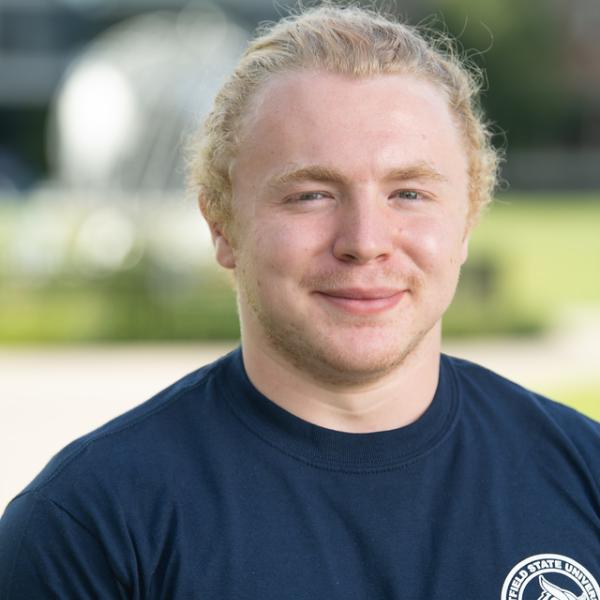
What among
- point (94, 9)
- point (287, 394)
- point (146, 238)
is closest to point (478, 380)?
point (287, 394)

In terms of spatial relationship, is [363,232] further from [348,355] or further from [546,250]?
[546,250]

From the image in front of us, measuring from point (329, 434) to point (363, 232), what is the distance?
37 centimetres

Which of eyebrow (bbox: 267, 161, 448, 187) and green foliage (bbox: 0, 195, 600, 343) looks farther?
green foliage (bbox: 0, 195, 600, 343)

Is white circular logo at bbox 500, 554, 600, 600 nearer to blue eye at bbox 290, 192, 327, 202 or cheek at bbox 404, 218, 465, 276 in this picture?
cheek at bbox 404, 218, 465, 276

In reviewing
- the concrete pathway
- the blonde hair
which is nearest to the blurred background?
the concrete pathway

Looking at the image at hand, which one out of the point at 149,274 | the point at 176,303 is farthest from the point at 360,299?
the point at 149,274

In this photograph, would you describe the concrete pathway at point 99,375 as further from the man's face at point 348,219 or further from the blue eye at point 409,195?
the blue eye at point 409,195

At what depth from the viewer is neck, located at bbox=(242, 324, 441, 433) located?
2.23 m

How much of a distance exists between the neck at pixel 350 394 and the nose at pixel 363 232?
0.76 feet

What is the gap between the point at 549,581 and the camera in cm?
212

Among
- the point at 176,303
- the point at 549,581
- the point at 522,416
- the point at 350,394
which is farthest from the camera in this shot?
the point at 176,303

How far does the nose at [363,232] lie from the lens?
6.86 feet

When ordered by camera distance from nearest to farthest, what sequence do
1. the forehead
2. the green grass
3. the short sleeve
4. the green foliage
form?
1. the short sleeve
2. the forehead
3. the green foliage
4. the green grass

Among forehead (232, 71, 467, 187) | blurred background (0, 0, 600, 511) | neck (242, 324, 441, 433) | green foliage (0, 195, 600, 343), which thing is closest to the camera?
forehead (232, 71, 467, 187)
